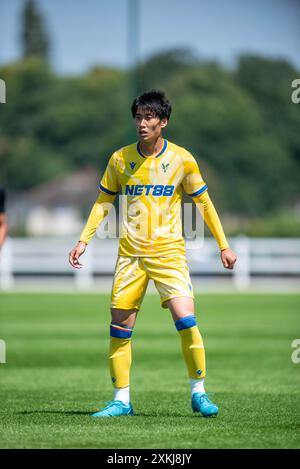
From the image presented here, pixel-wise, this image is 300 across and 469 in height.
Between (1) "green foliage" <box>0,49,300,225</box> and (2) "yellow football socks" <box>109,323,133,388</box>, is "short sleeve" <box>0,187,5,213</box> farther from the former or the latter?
(1) "green foliage" <box>0,49,300,225</box>

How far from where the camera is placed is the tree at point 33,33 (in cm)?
11006

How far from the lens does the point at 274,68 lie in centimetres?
9369

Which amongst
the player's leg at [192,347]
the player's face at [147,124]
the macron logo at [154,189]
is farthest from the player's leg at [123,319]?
the player's face at [147,124]

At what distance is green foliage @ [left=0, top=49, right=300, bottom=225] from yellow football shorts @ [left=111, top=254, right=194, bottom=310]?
222ft

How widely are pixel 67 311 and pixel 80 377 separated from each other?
12.0 m

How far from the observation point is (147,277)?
8.65 metres

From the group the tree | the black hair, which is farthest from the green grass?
the tree

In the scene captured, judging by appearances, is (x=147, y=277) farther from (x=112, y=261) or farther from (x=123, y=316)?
(x=112, y=261)

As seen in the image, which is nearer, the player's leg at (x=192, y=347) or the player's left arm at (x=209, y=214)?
the player's leg at (x=192, y=347)

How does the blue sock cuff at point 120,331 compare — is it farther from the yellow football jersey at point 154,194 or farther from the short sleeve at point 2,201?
the short sleeve at point 2,201

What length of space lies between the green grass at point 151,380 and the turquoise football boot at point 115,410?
0.11 m

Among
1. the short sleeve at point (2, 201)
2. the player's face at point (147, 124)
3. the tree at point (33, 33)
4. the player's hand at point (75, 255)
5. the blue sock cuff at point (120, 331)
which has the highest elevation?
the tree at point (33, 33)

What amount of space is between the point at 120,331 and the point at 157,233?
0.85 m

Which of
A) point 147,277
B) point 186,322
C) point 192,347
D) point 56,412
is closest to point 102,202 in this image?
point 147,277
